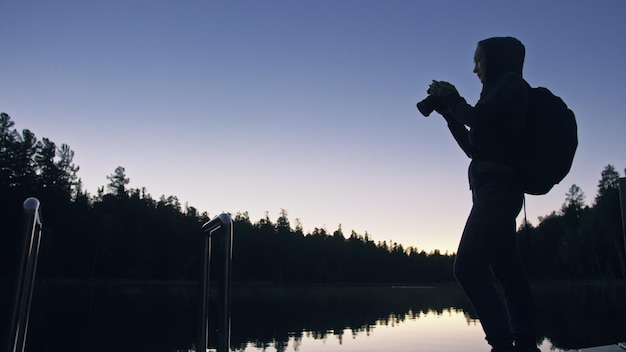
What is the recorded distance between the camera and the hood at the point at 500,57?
273 centimetres

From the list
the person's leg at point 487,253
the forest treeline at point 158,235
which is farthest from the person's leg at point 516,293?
the forest treeline at point 158,235

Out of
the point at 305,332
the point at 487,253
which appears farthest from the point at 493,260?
the point at 305,332

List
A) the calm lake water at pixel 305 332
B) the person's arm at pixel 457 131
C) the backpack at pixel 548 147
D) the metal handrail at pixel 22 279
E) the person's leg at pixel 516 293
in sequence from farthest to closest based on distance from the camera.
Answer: the calm lake water at pixel 305 332 < the person's arm at pixel 457 131 < the person's leg at pixel 516 293 < the backpack at pixel 548 147 < the metal handrail at pixel 22 279

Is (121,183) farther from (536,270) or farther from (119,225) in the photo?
(536,270)

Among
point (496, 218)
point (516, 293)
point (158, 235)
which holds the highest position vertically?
point (158, 235)

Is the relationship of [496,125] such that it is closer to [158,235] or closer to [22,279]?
[22,279]

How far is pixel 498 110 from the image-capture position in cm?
248

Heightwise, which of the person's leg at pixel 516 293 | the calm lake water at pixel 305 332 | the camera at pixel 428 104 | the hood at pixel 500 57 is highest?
the hood at pixel 500 57

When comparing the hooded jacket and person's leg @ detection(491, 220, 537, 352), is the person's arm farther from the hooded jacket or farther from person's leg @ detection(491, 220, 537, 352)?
person's leg @ detection(491, 220, 537, 352)

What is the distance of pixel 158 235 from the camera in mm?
76625

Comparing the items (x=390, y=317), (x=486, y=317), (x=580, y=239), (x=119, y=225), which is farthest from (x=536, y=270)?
(x=486, y=317)

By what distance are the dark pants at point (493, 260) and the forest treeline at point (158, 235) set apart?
123ft

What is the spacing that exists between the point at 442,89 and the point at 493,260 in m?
0.89

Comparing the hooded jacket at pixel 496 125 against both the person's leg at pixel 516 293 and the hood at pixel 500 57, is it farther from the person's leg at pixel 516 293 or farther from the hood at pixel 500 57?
the person's leg at pixel 516 293
